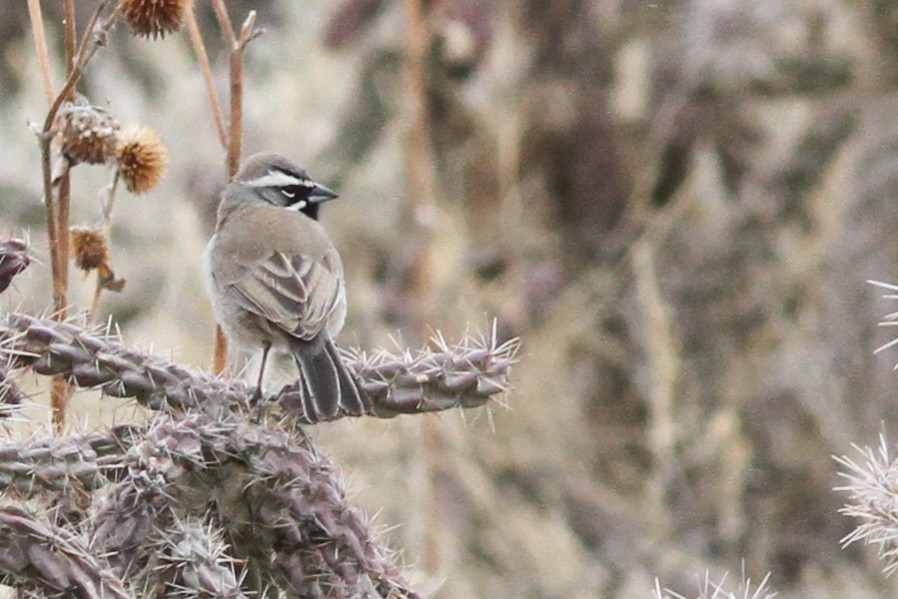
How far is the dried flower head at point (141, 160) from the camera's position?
3711 mm

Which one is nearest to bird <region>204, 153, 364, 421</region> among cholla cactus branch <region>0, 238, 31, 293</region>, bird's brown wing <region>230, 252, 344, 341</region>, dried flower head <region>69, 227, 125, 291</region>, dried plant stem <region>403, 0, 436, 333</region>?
bird's brown wing <region>230, 252, 344, 341</region>

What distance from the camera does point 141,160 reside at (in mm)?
3746

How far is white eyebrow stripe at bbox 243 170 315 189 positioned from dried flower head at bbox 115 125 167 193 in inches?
35.0

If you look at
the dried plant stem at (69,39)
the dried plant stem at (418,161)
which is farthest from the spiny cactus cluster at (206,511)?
the dried plant stem at (418,161)

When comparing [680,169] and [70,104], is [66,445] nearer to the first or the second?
[70,104]

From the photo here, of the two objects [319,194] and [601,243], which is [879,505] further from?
[601,243]

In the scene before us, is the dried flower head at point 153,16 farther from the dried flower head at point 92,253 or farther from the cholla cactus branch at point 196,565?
the cholla cactus branch at point 196,565

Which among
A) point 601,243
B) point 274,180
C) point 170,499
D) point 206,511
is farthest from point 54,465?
point 601,243

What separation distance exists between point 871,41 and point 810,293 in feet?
5.75

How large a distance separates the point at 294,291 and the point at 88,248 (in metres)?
0.93

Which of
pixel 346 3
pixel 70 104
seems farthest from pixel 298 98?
pixel 70 104

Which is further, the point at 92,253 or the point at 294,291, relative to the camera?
the point at 294,291

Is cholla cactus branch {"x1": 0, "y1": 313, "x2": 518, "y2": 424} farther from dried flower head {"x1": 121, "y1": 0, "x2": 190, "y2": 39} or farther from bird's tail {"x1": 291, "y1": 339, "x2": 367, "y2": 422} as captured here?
dried flower head {"x1": 121, "y1": 0, "x2": 190, "y2": 39}

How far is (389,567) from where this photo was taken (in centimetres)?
316
